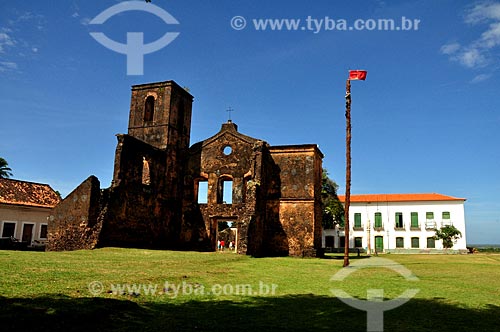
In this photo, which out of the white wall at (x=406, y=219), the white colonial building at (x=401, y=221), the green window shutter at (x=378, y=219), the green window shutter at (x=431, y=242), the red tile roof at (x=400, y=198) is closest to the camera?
the white wall at (x=406, y=219)

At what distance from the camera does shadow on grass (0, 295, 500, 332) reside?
5.53 metres

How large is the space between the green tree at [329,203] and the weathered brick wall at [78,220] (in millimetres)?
28059

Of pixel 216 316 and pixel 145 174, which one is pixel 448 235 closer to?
pixel 145 174

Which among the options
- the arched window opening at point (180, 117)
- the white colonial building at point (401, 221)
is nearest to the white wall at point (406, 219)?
the white colonial building at point (401, 221)

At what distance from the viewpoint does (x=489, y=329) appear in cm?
604

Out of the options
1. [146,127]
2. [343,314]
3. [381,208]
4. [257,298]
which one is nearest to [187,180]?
[146,127]

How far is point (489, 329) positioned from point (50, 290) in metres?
7.28

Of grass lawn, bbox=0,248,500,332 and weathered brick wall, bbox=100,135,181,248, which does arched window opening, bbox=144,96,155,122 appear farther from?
grass lawn, bbox=0,248,500,332

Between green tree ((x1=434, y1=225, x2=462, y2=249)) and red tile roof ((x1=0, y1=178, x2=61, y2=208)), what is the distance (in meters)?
39.8

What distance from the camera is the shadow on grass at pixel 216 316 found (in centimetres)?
553

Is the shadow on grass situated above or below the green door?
below

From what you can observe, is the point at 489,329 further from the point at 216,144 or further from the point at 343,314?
the point at 216,144

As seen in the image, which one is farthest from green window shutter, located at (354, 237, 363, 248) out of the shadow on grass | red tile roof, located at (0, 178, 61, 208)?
the shadow on grass

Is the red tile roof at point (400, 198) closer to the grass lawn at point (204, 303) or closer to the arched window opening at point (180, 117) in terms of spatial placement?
the arched window opening at point (180, 117)
